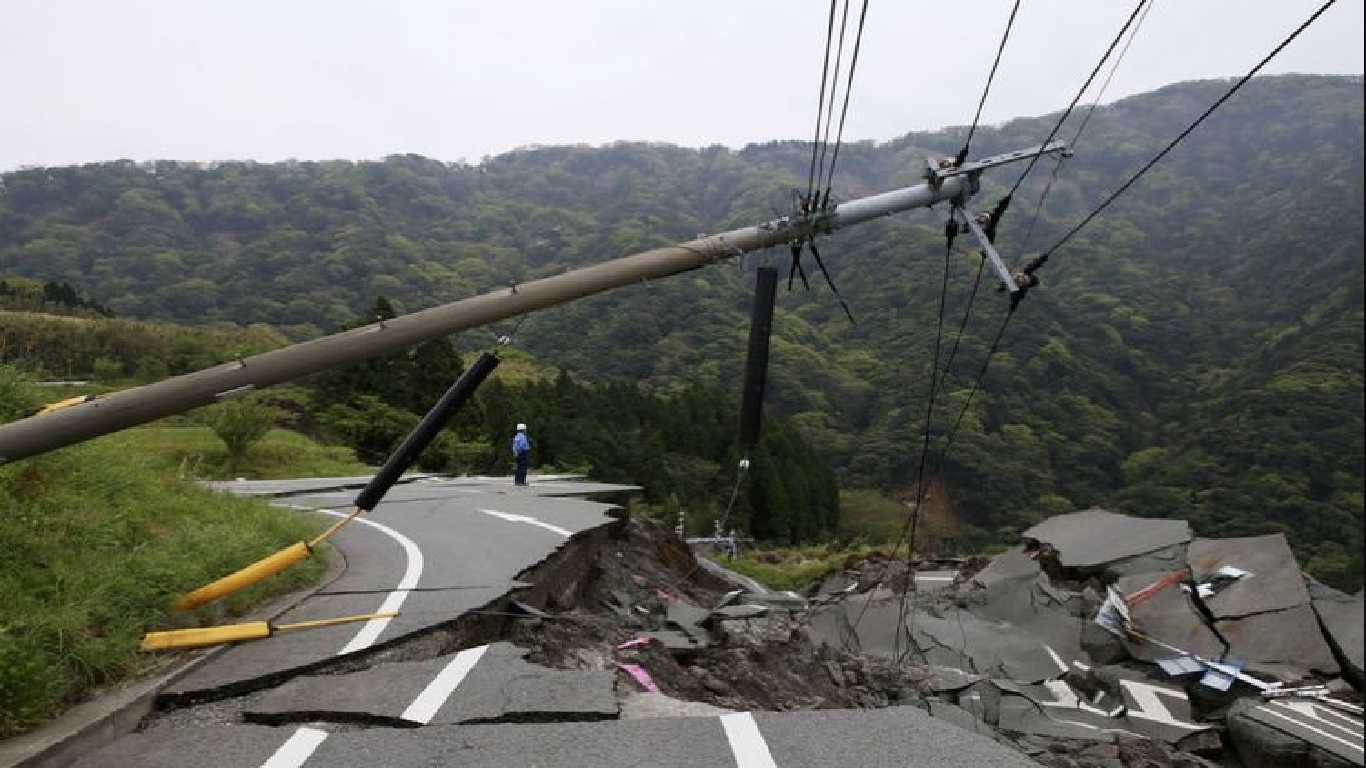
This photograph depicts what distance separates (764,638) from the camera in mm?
8914

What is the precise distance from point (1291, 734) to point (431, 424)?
1105 cm

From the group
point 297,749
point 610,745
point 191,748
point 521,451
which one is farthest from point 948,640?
point 191,748

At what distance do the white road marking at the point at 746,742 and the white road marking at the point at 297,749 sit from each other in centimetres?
214

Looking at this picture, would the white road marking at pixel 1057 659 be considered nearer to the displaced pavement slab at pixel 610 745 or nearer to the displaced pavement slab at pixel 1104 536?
the displaced pavement slab at pixel 1104 536

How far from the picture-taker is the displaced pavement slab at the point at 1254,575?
571 inches

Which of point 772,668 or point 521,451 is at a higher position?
point 521,451

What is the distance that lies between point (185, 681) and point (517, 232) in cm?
11372

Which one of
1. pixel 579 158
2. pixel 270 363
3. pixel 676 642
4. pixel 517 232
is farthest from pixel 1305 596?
pixel 579 158

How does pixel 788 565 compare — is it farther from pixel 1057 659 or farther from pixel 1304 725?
pixel 1304 725

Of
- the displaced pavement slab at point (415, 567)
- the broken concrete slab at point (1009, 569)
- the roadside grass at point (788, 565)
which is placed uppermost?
the displaced pavement slab at point (415, 567)

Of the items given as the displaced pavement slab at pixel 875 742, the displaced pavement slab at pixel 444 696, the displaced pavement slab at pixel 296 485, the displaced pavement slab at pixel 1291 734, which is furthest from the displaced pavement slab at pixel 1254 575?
the displaced pavement slab at pixel 296 485

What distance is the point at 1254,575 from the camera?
50.2 feet

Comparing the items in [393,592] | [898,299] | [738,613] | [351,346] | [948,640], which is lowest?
[948,640]

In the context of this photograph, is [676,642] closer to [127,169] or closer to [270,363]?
[270,363]
